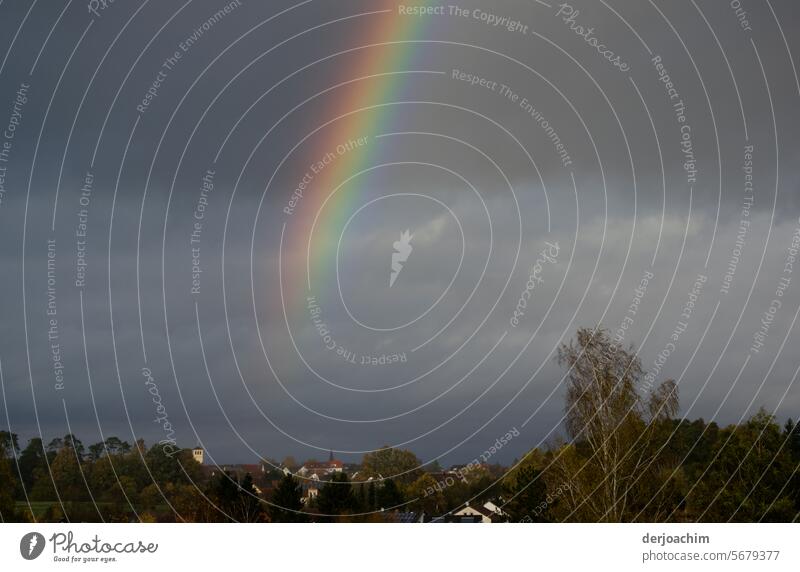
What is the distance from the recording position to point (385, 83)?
3256cm

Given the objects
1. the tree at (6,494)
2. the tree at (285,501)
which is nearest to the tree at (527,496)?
the tree at (285,501)

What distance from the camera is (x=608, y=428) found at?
38.8m

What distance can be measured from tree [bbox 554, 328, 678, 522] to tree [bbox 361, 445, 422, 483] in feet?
36.5

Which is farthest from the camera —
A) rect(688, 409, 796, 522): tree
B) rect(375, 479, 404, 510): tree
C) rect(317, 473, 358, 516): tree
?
rect(375, 479, 404, 510): tree

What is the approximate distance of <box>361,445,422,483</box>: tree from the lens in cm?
4993

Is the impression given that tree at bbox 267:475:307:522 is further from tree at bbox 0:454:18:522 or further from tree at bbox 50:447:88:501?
tree at bbox 0:454:18:522

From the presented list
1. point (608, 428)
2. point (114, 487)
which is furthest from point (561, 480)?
point (114, 487)

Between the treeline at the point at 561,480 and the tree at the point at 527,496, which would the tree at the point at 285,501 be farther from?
the tree at the point at 527,496

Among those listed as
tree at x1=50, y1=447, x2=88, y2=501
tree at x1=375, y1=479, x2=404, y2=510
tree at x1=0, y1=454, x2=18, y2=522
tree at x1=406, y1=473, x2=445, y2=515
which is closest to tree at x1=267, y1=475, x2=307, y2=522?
tree at x1=50, y1=447, x2=88, y2=501

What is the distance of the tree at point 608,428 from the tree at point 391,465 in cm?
1113

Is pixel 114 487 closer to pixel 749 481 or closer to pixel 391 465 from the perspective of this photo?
pixel 391 465
